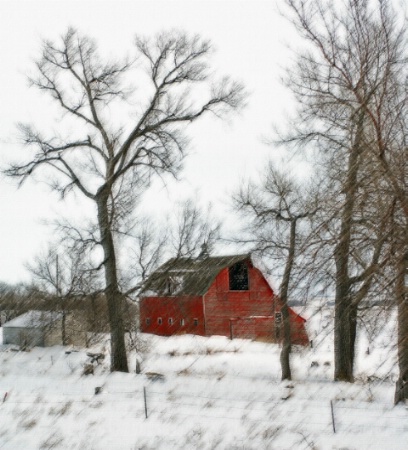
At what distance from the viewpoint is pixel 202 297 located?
14.4 ft

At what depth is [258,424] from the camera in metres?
2.45

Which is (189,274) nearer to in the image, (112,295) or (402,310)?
(112,295)

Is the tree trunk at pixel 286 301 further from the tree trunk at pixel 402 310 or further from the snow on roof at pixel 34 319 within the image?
the snow on roof at pixel 34 319

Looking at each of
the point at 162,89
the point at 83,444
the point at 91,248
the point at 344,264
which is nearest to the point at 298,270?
the point at 344,264

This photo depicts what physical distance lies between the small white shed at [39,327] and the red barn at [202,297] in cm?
105

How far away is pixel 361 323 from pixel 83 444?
6.57ft

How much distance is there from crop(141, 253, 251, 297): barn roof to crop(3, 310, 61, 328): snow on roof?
4.13ft

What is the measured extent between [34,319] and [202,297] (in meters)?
2.24

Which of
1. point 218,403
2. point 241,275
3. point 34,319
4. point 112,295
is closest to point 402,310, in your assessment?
point 218,403

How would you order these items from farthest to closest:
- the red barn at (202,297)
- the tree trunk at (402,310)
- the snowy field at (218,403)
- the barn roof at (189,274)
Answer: the barn roof at (189,274)
the red barn at (202,297)
the snowy field at (218,403)
the tree trunk at (402,310)

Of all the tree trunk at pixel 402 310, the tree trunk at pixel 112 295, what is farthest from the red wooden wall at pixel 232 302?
the tree trunk at pixel 112 295

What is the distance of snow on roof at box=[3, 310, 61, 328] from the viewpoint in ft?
16.0

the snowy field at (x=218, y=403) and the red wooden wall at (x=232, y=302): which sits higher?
the red wooden wall at (x=232, y=302)

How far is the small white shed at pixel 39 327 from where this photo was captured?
15.2ft
